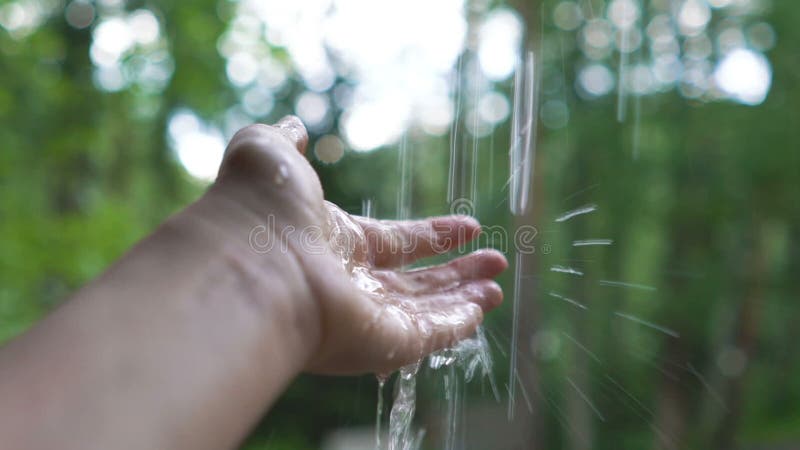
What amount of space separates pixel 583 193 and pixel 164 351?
199 centimetres

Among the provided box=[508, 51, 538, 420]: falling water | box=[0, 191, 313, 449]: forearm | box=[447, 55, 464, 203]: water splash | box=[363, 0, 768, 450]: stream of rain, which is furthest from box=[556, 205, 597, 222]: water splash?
box=[0, 191, 313, 449]: forearm

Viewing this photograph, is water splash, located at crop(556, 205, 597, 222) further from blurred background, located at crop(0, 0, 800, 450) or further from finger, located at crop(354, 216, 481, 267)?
finger, located at crop(354, 216, 481, 267)

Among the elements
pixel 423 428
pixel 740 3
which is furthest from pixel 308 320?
pixel 740 3

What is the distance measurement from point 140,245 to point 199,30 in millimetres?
2386

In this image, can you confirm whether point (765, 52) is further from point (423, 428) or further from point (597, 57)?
point (423, 428)

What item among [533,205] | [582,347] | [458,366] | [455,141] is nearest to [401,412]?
[458,366]

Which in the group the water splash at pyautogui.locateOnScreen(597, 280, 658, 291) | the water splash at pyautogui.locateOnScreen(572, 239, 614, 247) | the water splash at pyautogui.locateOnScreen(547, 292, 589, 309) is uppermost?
the water splash at pyautogui.locateOnScreen(572, 239, 614, 247)

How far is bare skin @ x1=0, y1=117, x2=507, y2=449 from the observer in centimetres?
65

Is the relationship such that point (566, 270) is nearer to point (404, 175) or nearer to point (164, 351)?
point (404, 175)

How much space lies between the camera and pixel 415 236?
1211mm

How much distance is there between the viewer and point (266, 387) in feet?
2.60

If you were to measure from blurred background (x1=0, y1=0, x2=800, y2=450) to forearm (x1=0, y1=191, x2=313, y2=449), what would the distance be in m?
1.14

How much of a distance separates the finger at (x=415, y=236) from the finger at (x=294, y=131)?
0.22m

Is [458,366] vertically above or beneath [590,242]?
beneath
